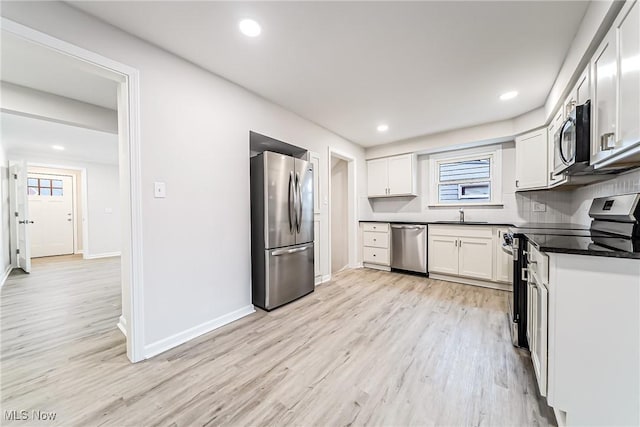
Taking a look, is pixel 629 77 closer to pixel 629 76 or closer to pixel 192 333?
pixel 629 76

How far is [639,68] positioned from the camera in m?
1.10

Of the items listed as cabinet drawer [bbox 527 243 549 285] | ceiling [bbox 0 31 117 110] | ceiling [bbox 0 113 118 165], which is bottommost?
cabinet drawer [bbox 527 243 549 285]

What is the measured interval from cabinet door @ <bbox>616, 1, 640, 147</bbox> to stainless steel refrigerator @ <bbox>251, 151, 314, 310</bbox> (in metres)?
2.49

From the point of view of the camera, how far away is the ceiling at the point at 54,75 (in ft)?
5.49

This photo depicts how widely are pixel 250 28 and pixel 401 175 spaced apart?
344 cm

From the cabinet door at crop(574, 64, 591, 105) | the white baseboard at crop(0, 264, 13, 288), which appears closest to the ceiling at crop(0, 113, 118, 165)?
the white baseboard at crop(0, 264, 13, 288)

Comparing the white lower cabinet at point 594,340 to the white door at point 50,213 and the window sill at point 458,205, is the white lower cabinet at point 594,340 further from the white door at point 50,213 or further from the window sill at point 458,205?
the white door at point 50,213

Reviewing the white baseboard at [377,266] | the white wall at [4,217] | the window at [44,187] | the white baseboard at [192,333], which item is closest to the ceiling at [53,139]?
the white wall at [4,217]

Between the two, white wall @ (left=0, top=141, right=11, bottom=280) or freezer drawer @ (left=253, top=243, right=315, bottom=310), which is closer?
freezer drawer @ (left=253, top=243, right=315, bottom=310)

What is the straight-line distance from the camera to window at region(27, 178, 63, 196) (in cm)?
585

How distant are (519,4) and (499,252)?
2.86m

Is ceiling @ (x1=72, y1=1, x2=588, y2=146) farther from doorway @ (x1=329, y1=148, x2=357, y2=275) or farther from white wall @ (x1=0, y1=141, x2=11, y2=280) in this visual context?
white wall @ (x1=0, y1=141, x2=11, y2=280)

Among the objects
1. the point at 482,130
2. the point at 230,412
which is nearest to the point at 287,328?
the point at 230,412

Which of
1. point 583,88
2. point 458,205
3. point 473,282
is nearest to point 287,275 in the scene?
point 473,282
